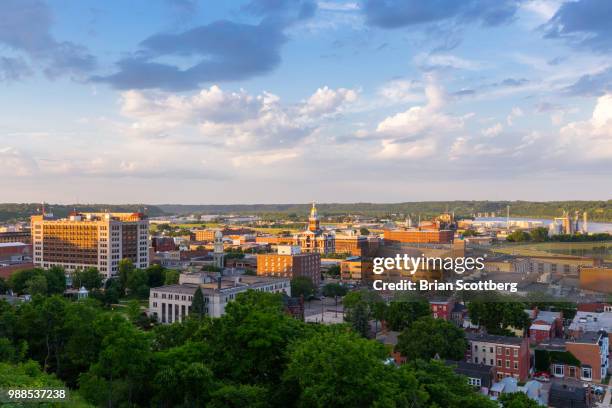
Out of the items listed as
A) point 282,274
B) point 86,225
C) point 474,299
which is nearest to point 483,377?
point 474,299

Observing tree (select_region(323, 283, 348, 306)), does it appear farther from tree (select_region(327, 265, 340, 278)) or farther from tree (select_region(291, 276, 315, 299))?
tree (select_region(327, 265, 340, 278))

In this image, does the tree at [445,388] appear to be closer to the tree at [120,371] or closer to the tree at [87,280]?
the tree at [120,371]

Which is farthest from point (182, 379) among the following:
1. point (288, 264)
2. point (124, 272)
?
point (124, 272)

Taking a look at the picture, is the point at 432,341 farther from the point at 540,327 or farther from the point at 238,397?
the point at 238,397

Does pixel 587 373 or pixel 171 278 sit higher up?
pixel 171 278

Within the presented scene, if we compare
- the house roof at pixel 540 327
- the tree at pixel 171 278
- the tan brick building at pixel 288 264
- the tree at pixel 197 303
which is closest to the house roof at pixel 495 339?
the house roof at pixel 540 327

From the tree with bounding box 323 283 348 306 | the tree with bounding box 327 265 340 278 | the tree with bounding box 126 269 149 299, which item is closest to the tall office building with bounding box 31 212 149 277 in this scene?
the tree with bounding box 126 269 149 299
